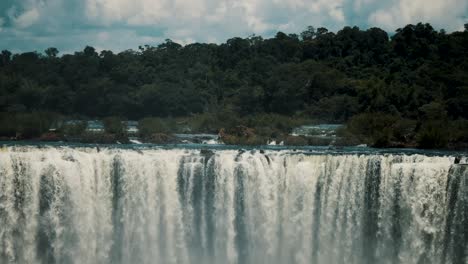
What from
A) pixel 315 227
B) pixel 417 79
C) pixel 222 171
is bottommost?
pixel 315 227

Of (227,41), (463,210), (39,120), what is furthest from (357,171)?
(227,41)

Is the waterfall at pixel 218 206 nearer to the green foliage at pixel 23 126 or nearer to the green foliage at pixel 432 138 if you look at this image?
the green foliage at pixel 432 138

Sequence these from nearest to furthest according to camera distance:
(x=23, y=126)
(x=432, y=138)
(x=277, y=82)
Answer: (x=432, y=138) < (x=23, y=126) < (x=277, y=82)

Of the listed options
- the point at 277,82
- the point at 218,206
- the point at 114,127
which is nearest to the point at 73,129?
the point at 114,127

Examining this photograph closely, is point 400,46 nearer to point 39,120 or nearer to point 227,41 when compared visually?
point 227,41

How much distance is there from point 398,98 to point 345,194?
85.7 ft

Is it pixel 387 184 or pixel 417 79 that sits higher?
pixel 417 79

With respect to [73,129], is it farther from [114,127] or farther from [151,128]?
[151,128]

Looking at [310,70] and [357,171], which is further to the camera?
[310,70]

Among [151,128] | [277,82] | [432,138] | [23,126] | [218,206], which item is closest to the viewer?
[218,206]

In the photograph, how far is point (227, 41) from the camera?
76.5 metres

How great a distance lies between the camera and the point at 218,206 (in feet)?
99.0

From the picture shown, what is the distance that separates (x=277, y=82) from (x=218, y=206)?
3180 centimetres

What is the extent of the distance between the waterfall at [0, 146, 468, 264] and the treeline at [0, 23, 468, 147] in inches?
560
